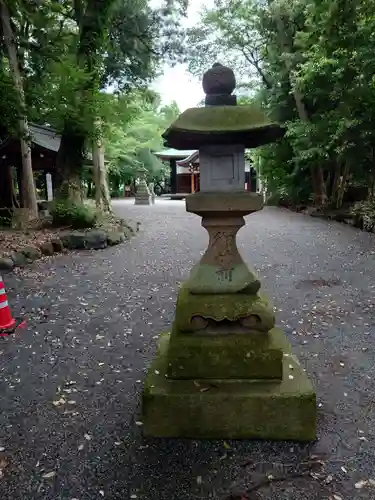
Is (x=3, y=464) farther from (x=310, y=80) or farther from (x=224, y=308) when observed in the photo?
(x=310, y=80)

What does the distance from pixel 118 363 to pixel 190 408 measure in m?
1.30

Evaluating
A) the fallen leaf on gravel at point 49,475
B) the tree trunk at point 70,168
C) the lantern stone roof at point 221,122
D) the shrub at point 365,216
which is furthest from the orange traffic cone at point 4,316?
the shrub at point 365,216

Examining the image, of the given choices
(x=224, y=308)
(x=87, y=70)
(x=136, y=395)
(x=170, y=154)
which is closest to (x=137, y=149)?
(x=170, y=154)

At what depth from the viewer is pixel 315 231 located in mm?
11711

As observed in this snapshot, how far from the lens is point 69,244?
9250 mm

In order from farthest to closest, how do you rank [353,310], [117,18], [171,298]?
1. [117,18]
2. [171,298]
3. [353,310]

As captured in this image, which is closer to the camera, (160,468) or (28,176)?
Answer: (160,468)

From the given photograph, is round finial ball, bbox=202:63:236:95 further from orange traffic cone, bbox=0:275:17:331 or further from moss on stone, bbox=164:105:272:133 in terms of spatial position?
orange traffic cone, bbox=0:275:17:331

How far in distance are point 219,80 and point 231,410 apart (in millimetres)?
1992

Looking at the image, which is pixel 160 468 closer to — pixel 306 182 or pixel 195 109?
pixel 195 109

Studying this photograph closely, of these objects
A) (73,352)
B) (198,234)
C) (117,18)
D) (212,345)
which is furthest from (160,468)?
(117,18)

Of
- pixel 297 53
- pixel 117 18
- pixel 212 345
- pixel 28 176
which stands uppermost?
pixel 117 18

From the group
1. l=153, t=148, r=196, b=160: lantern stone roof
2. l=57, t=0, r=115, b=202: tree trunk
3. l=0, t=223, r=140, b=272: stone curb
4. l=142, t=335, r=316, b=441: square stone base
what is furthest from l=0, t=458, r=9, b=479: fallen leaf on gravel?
l=153, t=148, r=196, b=160: lantern stone roof

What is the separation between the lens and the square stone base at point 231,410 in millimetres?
2447
